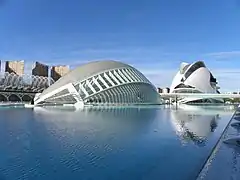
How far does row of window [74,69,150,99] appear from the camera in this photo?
4600cm

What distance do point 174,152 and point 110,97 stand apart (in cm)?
3815

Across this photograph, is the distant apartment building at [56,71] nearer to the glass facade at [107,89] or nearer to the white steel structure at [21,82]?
the white steel structure at [21,82]

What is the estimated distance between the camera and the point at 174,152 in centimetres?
987

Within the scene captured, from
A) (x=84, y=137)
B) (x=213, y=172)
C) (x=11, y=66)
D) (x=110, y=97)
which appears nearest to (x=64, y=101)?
(x=110, y=97)

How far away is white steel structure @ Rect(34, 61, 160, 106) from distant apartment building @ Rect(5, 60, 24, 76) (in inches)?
1627

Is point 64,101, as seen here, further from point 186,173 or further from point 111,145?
point 186,173

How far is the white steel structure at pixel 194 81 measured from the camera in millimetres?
88688

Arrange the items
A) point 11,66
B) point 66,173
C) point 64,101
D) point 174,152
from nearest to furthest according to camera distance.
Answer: point 66,173 → point 174,152 → point 64,101 → point 11,66

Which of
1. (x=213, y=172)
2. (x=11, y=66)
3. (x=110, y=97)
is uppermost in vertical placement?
(x=11, y=66)

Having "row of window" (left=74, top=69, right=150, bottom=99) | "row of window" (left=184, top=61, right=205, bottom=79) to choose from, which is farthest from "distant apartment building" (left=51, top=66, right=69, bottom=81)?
"row of window" (left=74, top=69, right=150, bottom=99)

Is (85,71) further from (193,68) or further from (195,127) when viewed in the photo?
(193,68)

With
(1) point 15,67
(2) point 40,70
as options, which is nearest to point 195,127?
(1) point 15,67

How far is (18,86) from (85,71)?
104 feet

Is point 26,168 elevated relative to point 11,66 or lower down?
lower down
